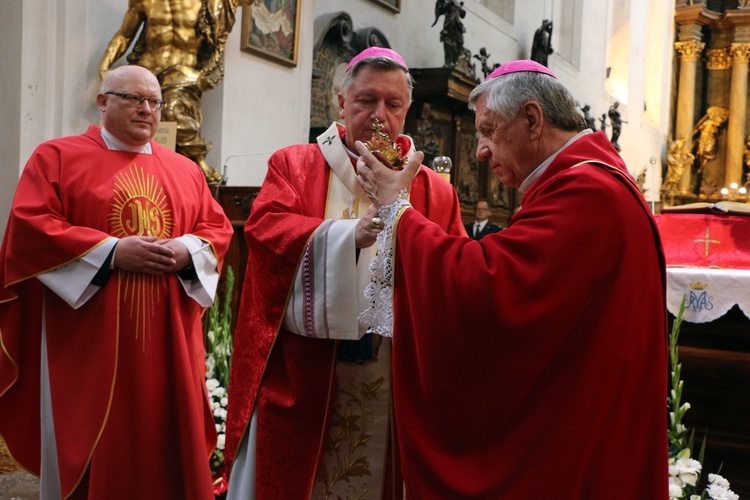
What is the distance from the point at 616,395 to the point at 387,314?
22.3 inches

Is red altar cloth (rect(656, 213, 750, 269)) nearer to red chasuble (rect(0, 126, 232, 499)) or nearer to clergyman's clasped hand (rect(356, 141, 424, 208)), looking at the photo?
red chasuble (rect(0, 126, 232, 499))

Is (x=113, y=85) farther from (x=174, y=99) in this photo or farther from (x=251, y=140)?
(x=251, y=140)

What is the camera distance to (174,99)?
17.3ft

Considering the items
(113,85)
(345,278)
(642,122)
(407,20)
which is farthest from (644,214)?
(642,122)

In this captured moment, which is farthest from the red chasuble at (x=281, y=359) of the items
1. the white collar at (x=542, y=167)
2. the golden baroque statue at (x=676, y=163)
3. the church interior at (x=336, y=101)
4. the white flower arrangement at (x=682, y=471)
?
the golden baroque statue at (x=676, y=163)

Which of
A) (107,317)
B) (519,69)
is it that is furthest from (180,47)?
(519,69)

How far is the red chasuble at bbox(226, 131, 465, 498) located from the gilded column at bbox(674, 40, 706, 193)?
17.8 meters

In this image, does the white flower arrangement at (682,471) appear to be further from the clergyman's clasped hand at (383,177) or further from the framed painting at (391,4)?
the framed painting at (391,4)

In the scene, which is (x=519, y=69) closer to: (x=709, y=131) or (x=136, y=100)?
(x=136, y=100)

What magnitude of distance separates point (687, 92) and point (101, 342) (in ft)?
60.7

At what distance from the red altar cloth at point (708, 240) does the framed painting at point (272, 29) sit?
3.60 m

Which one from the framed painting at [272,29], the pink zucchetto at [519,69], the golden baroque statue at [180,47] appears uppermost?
the framed painting at [272,29]

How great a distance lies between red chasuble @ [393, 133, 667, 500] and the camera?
1.72 meters

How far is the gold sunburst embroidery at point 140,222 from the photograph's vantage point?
9.65ft
